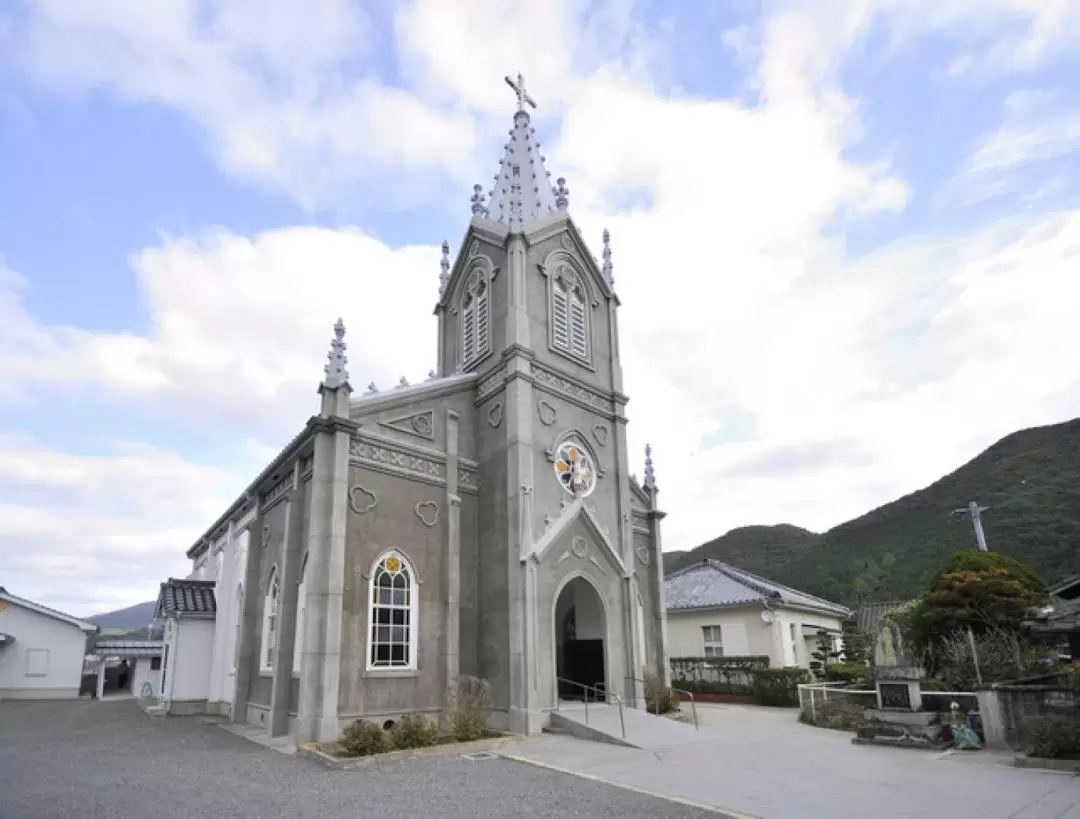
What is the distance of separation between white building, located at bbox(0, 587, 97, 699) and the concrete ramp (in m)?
28.0

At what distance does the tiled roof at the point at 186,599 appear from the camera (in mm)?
23344

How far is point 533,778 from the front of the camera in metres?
10.4

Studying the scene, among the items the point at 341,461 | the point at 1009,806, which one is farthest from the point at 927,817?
the point at 341,461

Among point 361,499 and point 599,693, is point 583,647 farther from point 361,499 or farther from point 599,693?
point 361,499

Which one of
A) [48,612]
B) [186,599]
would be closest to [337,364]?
[186,599]

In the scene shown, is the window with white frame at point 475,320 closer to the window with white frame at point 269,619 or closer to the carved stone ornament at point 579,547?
the carved stone ornament at point 579,547

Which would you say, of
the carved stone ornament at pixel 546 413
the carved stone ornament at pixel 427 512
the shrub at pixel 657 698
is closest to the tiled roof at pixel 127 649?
the carved stone ornament at pixel 427 512

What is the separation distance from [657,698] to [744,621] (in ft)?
24.7

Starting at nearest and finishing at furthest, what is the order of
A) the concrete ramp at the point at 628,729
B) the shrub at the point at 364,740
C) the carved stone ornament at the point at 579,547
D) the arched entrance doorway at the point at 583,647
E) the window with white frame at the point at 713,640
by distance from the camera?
the shrub at the point at 364,740, the concrete ramp at the point at 628,729, the carved stone ornament at the point at 579,547, the arched entrance doorway at the point at 583,647, the window with white frame at the point at 713,640

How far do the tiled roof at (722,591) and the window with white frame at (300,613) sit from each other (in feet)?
51.7

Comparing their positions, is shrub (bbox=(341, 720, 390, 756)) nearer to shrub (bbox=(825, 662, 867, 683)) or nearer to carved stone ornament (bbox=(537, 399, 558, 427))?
carved stone ornament (bbox=(537, 399, 558, 427))

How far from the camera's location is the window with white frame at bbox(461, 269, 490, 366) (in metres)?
19.7

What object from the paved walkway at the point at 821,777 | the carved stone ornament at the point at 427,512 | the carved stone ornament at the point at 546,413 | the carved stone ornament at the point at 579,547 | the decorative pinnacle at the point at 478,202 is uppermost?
the decorative pinnacle at the point at 478,202

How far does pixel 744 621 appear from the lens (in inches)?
977
